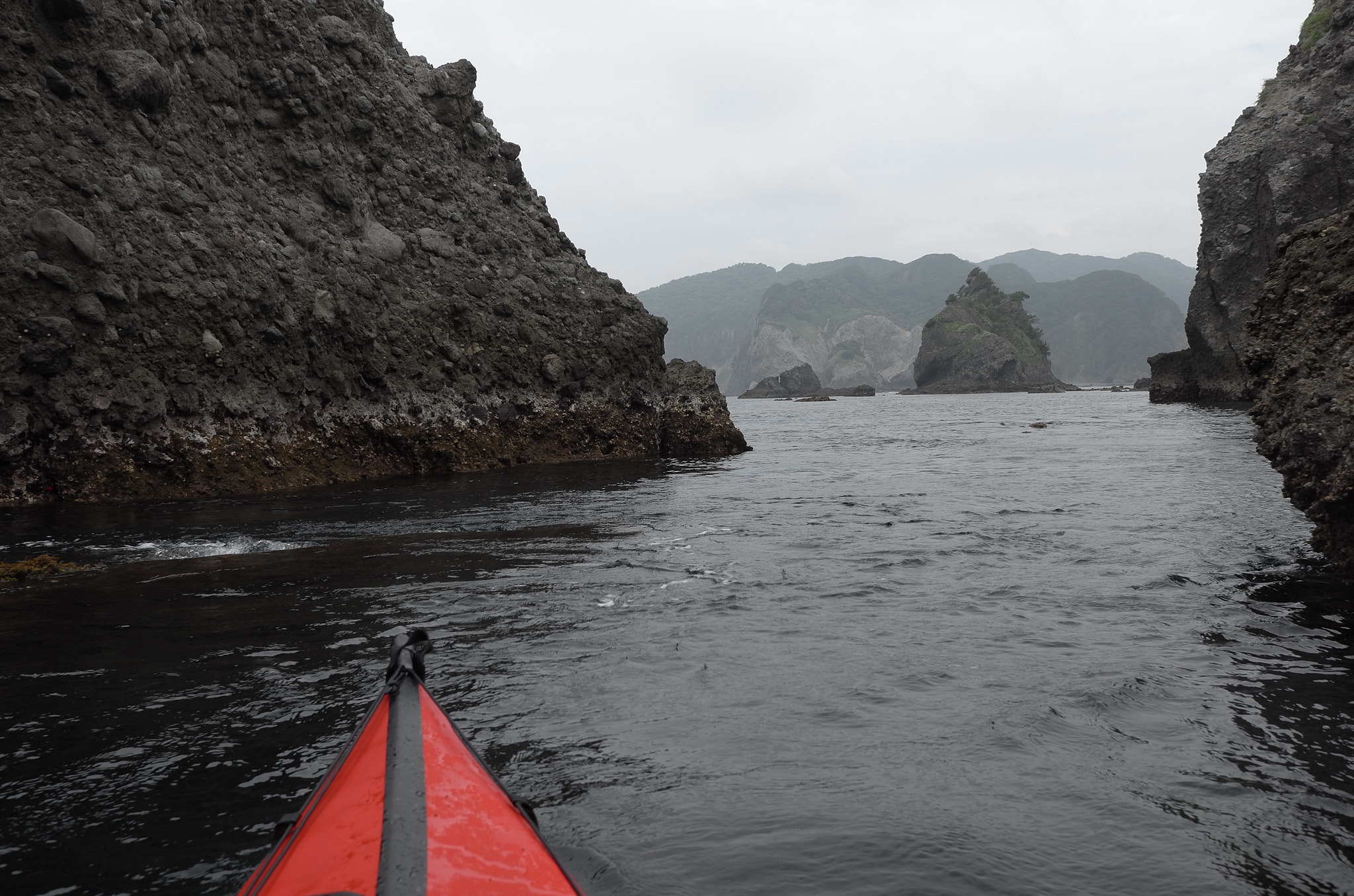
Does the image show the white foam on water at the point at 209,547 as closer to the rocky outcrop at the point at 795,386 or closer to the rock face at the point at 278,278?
the rock face at the point at 278,278

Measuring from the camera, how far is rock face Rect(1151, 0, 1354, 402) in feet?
131

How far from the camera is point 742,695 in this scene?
5.43m

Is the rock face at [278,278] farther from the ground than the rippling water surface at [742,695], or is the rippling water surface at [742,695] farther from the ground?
the rock face at [278,278]

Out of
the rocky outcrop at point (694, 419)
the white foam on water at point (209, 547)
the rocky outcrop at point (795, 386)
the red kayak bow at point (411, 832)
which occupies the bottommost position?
the red kayak bow at point (411, 832)

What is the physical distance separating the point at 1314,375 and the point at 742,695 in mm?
5960

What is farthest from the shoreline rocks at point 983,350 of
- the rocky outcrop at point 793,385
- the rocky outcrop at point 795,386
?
the rocky outcrop at point 793,385

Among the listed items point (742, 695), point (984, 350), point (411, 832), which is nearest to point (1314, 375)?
point (742, 695)

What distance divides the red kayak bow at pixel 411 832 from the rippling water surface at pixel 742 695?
759 mm

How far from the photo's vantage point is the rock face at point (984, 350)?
4990 inches

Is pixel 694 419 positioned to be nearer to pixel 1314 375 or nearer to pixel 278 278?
pixel 278 278

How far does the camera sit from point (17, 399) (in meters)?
12.8

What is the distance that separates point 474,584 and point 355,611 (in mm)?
1290

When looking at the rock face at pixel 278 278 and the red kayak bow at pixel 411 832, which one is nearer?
the red kayak bow at pixel 411 832

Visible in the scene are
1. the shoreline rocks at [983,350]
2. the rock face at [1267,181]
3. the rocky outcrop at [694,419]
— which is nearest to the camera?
the rocky outcrop at [694,419]
